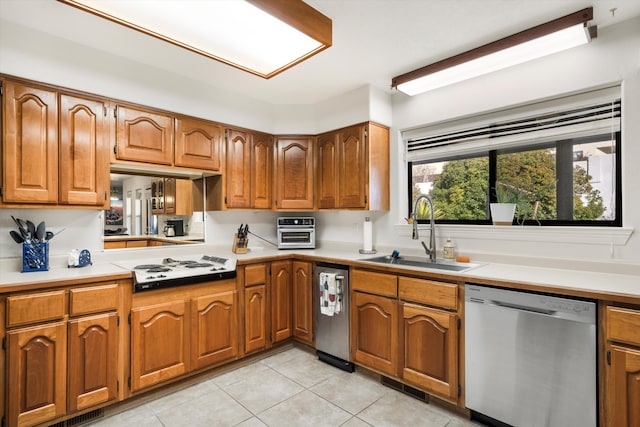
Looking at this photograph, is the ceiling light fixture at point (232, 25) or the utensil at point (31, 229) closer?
the ceiling light fixture at point (232, 25)

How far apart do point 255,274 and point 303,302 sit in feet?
1.76

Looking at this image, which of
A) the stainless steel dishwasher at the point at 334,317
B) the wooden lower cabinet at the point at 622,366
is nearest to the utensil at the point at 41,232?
the stainless steel dishwasher at the point at 334,317

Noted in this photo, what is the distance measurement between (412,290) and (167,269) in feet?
5.84

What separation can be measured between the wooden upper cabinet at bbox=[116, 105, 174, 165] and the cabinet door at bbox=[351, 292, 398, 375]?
197 centimetres

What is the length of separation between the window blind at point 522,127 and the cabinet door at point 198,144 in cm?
180

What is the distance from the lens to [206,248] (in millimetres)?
3275

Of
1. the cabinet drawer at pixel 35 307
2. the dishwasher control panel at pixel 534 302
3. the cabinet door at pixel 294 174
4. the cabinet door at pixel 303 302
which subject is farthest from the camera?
the cabinet door at pixel 294 174

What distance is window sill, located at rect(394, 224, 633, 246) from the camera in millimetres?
2070

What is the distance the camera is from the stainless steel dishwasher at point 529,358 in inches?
65.9

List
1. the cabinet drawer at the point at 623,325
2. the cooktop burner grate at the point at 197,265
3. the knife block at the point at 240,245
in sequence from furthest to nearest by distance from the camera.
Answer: the knife block at the point at 240,245
the cooktop burner grate at the point at 197,265
the cabinet drawer at the point at 623,325

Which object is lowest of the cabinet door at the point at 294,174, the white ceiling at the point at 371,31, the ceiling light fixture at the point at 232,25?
the cabinet door at the point at 294,174

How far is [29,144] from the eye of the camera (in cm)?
214

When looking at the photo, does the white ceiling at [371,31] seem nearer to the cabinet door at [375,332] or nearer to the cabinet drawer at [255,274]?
the cabinet drawer at [255,274]

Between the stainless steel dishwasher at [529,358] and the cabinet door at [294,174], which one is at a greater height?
the cabinet door at [294,174]
